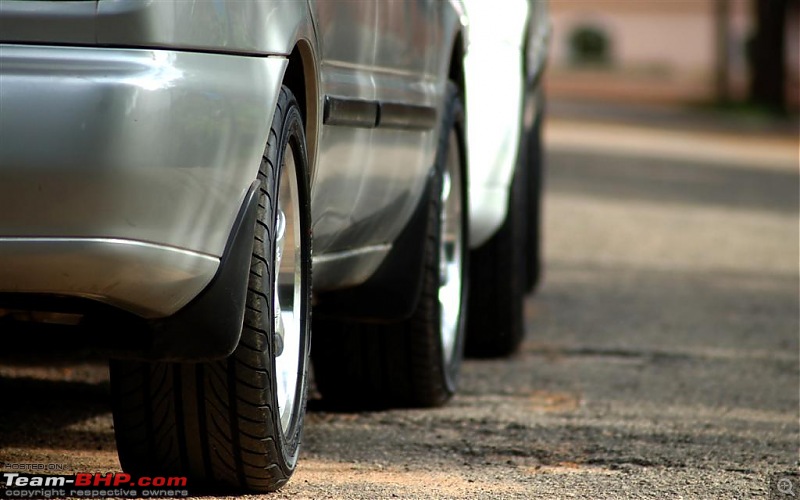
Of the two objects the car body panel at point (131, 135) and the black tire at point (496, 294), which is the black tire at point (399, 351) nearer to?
the black tire at point (496, 294)

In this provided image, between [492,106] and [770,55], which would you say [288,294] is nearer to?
[492,106]

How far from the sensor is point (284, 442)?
3.38m

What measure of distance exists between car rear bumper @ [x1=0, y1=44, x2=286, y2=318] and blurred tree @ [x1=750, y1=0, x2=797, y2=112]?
27933 millimetres

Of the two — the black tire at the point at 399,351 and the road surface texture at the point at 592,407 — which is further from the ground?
the black tire at the point at 399,351

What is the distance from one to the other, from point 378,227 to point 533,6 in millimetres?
2856

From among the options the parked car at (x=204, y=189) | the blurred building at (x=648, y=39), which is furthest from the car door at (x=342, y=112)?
the blurred building at (x=648, y=39)

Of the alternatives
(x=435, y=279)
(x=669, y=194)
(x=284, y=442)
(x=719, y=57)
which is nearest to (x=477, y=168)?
(x=435, y=279)

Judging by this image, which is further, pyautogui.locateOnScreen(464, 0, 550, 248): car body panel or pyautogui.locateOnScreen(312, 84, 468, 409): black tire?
pyautogui.locateOnScreen(464, 0, 550, 248): car body panel

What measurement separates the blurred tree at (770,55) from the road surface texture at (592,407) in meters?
20.6

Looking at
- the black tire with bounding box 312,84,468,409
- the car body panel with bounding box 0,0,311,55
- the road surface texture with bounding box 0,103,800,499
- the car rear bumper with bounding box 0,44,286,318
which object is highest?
the car body panel with bounding box 0,0,311,55

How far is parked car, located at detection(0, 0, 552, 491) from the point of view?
273 centimetres

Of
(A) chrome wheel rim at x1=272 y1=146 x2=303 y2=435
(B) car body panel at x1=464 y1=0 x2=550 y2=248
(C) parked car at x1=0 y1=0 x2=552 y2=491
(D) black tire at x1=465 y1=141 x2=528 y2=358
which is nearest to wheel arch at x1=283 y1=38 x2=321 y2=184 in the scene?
(C) parked car at x1=0 y1=0 x2=552 y2=491

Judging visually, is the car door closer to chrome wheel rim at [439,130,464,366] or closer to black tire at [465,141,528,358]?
chrome wheel rim at [439,130,464,366]

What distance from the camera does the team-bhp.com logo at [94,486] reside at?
3.29 metres
